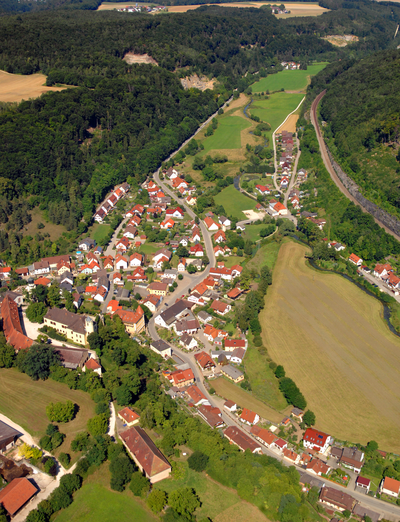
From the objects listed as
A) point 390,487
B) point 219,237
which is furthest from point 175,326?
point 390,487

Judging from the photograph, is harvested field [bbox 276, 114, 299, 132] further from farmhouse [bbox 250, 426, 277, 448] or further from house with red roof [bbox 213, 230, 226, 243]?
farmhouse [bbox 250, 426, 277, 448]

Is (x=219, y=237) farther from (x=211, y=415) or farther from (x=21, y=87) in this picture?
(x=21, y=87)

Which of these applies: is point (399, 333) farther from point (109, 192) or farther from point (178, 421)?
point (109, 192)

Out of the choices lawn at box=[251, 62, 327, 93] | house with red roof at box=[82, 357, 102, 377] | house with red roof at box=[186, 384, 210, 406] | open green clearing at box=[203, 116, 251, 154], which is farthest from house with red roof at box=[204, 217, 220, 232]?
lawn at box=[251, 62, 327, 93]

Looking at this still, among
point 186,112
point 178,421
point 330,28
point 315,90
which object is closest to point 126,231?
point 178,421

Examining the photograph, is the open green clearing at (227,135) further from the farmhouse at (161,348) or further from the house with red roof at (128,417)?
the house with red roof at (128,417)

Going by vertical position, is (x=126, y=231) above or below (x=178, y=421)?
below
